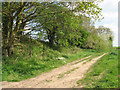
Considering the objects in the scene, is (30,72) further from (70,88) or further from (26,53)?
(70,88)

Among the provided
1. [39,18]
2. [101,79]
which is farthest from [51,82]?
[39,18]

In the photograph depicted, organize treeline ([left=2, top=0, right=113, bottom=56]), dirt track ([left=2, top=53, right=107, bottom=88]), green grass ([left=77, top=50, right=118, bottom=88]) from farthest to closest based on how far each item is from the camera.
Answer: treeline ([left=2, top=0, right=113, bottom=56]) < dirt track ([left=2, top=53, right=107, bottom=88]) < green grass ([left=77, top=50, right=118, bottom=88])

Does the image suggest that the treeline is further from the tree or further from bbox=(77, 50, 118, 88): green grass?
bbox=(77, 50, 118, 88): green grass

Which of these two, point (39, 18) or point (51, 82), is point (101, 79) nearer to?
point (51, 82)

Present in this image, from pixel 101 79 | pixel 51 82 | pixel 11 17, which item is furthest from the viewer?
pixel 11 17

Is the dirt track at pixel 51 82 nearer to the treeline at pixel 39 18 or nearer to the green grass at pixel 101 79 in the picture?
the green grass at pixel 101 79

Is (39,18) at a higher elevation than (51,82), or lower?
higher

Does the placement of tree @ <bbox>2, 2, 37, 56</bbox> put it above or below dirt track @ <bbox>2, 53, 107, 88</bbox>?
above

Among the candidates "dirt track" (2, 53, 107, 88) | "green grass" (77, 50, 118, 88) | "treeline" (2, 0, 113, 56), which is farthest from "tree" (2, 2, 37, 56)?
"green grass" (77, 50, 118, 88)

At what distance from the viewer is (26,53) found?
1455cm

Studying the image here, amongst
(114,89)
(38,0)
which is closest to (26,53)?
(38,0)

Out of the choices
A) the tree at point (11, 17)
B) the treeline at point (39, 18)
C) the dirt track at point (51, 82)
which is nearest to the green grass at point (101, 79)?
the dirt track at point (51, 82)

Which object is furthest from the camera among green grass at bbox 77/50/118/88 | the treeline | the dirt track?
the treeline

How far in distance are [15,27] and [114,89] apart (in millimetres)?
11477
